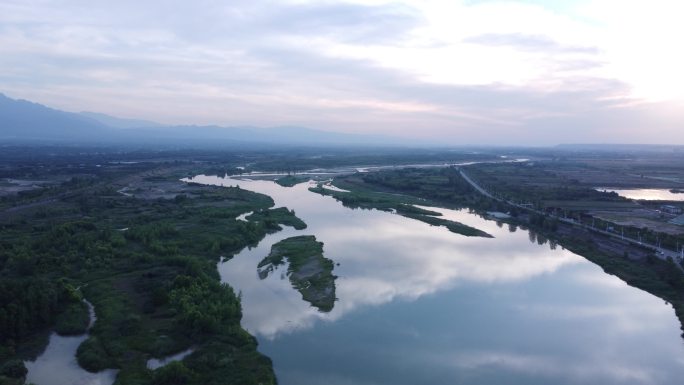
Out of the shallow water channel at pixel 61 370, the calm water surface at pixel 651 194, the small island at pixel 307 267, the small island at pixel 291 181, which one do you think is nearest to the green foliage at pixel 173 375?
the shallow water channel at pixel 61 370

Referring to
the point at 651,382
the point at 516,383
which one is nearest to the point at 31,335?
the point at 516,383

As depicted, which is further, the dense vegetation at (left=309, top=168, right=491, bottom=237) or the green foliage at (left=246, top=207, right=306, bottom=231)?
the dense vegetation at (left=309, top=168, right=491, bottom=237)

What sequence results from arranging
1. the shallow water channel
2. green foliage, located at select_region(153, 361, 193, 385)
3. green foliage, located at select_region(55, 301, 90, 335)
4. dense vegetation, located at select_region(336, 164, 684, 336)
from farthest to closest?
dense vegetation, located at select_region(336, 164, 684, 336)
green foliage, located at select_region(55, 301, 90, 335)
the shallow water channel
green foliage, located at select_region(153, 361, 193, 385)

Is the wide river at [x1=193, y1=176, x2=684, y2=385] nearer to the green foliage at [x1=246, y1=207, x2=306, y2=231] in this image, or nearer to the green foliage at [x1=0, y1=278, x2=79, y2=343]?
the green foliage at [x1=246, y1=207, x2=306, y2=231]

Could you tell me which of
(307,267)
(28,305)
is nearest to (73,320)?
(28,305)

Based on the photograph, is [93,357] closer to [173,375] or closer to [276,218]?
[173,375]

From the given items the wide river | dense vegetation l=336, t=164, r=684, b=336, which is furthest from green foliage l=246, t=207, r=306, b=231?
dense vegetation l=336, t=164, r=684, b=336
